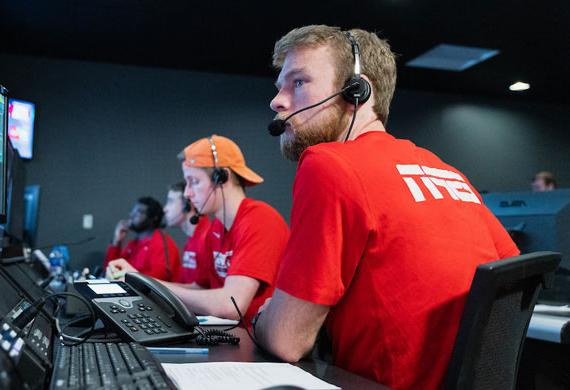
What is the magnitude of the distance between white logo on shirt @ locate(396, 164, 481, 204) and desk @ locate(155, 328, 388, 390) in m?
0.32

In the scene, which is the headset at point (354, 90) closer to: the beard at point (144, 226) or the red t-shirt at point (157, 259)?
the red t-shirt at point (157, 259)

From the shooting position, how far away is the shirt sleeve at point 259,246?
181 cm

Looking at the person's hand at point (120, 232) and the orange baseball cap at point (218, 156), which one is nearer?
the orange baseball cap at point (218, 156)

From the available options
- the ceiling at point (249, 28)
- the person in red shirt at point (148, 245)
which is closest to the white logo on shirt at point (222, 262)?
the person in red shirt at point (148, 245)

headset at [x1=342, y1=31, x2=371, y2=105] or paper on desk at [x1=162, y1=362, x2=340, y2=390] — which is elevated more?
headset at [x1=342, y1=31, x2=371, y2=105]

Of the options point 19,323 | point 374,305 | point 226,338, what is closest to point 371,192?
point 374,305

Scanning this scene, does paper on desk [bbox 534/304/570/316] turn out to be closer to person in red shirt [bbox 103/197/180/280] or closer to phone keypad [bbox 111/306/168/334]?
phone keypad [bbox 111/306/168/334]

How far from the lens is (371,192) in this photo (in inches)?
35.0

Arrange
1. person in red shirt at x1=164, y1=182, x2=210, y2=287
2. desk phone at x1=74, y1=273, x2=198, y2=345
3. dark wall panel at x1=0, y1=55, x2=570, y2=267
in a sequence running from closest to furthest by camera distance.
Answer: desk phone at x1=74, y1=273, x2=198, y2=345
person in red shirt at x1=164, y1=182, x2=210, y2=287
dark wall panel at x1=0, y1=55, x2=570, y2=267

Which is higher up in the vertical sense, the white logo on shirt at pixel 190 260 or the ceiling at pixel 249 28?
the ceiling at pixel 249 28

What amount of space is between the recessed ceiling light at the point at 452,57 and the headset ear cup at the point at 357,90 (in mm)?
4014

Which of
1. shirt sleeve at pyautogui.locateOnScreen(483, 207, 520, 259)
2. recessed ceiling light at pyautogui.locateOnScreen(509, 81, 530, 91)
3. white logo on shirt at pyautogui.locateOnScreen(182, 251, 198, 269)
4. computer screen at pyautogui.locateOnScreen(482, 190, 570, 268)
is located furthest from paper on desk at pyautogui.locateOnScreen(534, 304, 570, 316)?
recessed ceiling light at pyautogui.locateOnScreen(509, 81, 530, 91)

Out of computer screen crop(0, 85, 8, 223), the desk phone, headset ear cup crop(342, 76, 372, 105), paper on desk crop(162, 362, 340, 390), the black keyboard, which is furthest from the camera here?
computer screen crop(0, 85, 8, 223)

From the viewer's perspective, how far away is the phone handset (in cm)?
109
